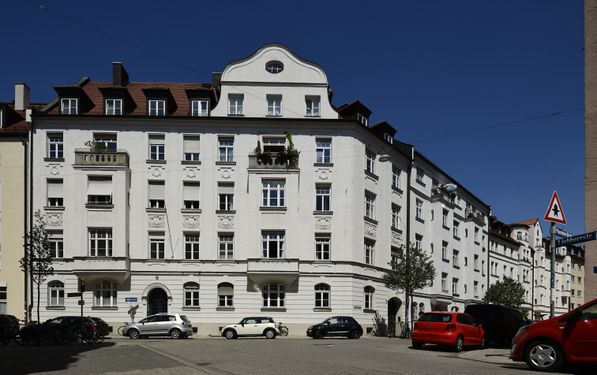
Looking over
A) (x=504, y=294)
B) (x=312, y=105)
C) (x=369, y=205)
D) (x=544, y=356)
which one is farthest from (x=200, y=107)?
(x=504, y=294)

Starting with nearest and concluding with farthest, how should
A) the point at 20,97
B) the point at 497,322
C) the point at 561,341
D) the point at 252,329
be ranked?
the point at 561,341 < the point at 497,322 < the point at 252,329 < the point at 20,97

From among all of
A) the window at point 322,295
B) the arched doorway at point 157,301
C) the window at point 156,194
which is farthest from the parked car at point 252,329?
the window at point 156,194

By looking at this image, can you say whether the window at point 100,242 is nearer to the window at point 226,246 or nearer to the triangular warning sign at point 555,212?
the window at point 226,246

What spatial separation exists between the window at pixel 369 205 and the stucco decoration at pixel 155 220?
42.9ft

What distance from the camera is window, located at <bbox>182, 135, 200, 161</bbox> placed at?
41.2 meters

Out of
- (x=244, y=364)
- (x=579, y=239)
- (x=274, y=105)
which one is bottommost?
(x=244, y=364)

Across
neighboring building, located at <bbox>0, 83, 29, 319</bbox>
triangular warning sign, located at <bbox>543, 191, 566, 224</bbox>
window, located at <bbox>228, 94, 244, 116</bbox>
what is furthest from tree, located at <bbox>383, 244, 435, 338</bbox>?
A: triangular warning sign, located at <bbox>543, 191, 566, 224</bbox>

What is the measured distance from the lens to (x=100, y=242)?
3962 centimetres

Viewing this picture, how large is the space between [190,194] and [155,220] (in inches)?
105

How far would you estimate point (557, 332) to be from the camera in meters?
14.1

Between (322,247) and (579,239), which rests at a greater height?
(579,239)

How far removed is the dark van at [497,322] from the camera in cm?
2711

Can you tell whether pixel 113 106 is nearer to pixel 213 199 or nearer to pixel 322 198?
pixel 213 199

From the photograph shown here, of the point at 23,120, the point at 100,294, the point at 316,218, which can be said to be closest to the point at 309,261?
the point at 316,218
